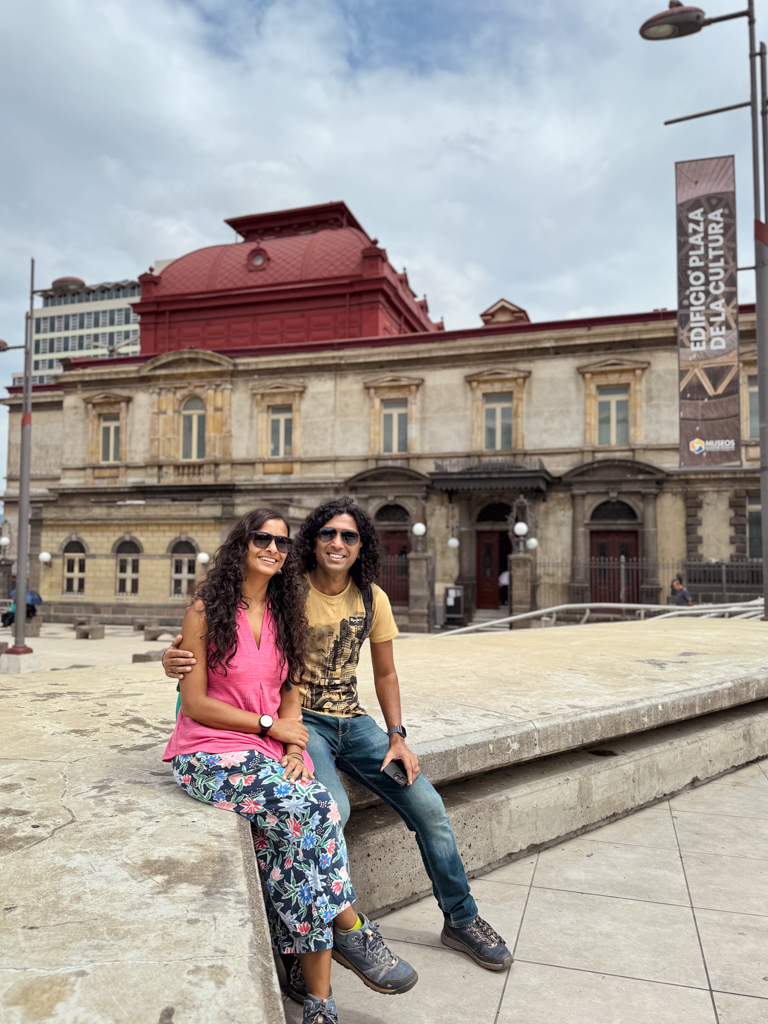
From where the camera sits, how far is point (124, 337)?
98.1 m

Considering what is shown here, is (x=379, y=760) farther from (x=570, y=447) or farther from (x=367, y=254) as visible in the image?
(x=367, y=254)

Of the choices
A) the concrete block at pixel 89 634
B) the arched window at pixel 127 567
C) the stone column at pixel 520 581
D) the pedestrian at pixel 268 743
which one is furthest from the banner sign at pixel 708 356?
the arched window at pixel 127 567

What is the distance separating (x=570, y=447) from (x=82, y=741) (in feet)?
82.5

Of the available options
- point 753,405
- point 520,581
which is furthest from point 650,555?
point 753,405

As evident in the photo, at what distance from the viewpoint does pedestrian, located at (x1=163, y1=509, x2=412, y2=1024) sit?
8.80 ft

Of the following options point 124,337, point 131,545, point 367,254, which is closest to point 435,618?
point 131,545

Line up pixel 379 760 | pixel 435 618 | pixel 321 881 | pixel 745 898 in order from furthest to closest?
pixel 435 618, pixel 745 898, pixel 379 760, pixel 321 881

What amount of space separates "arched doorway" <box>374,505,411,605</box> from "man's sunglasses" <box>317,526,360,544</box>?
936 inches

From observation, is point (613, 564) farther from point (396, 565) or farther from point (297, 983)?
point (297, 983)

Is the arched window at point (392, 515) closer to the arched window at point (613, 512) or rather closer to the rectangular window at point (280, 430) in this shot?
the rectangular window at point (280, 430)

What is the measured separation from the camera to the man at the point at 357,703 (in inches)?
126

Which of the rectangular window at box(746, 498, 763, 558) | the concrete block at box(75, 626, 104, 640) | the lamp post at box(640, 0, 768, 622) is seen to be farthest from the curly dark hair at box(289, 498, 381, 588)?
the rectangular window at box(746, 498, 763, 558)

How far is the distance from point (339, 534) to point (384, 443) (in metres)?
26.0

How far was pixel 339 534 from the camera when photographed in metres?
3.69
